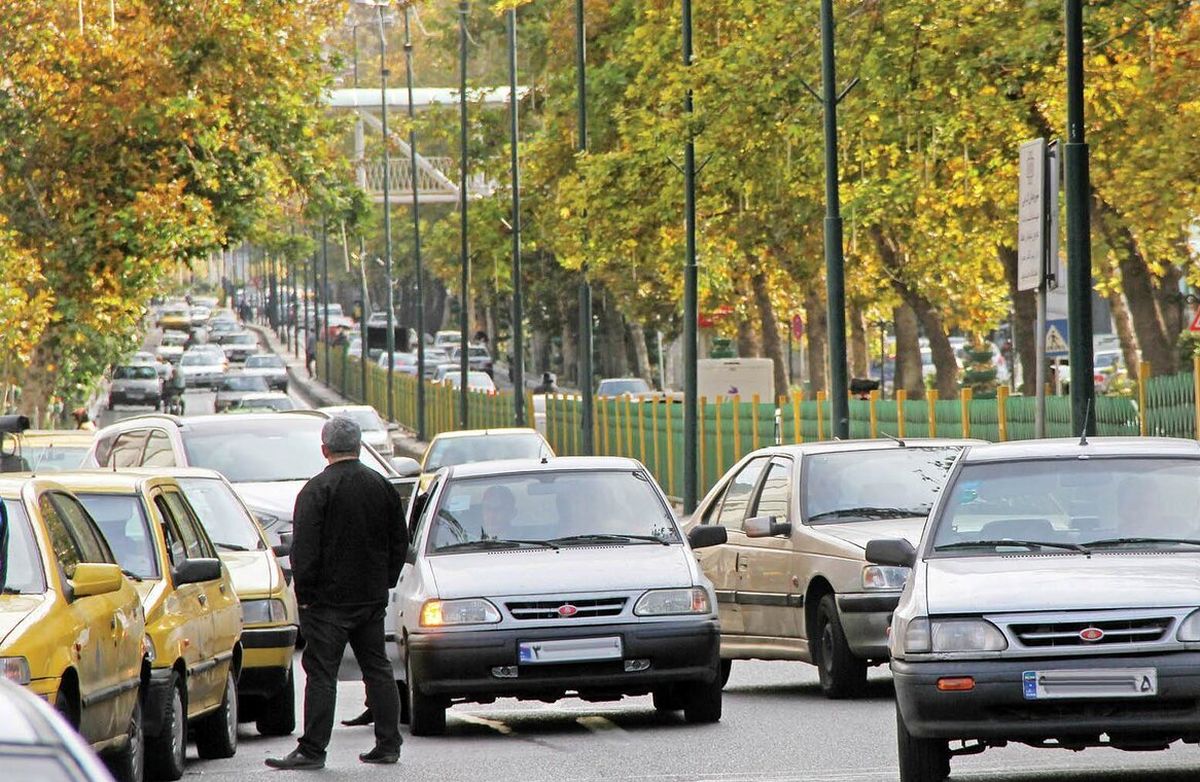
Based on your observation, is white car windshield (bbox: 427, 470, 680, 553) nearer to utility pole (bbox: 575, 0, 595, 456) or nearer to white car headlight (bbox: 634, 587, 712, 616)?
white car headlight (bbox: 634, 587, 712, 616)

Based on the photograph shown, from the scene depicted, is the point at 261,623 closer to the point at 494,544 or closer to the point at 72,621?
the point at 494,544

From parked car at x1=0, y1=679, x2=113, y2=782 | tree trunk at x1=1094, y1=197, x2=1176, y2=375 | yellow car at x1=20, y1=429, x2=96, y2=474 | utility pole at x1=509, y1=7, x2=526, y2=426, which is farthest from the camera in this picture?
utility pole at x1=509, y1=7, x2=526, y2=426

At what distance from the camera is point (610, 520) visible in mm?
13719

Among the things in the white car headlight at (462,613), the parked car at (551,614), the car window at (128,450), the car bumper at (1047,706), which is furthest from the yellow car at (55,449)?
the car bumper at (1047,706)

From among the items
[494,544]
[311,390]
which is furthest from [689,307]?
[311,390]

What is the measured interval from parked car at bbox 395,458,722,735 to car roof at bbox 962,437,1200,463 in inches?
101

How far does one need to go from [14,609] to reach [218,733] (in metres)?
3.68

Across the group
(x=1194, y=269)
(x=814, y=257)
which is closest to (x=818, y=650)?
(x=1194, y=269)

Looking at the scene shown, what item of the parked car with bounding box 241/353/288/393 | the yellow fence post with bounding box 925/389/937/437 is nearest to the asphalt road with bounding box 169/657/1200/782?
the yellow fence post with bounding box 925/389/937/437

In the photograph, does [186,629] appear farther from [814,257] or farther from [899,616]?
[814,257]

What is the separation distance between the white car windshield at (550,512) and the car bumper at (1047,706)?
4.25 metres

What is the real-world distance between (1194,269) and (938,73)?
9.20m

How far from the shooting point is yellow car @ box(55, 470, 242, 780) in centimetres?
1091

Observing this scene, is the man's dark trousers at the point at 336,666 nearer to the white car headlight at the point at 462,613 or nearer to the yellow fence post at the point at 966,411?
the white car headlight at the point at 462,613
